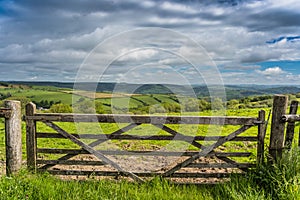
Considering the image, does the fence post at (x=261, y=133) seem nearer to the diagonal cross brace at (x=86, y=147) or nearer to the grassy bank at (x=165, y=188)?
the grassy bank at (x=165, y=188)

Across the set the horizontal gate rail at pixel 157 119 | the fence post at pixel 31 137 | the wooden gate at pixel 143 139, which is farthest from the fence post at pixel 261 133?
the fence post at pixel 31 137

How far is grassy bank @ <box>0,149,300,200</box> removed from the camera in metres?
5.64

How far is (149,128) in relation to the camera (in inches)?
615

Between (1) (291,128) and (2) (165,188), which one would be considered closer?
(2) (165,188)

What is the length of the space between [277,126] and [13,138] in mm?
6343

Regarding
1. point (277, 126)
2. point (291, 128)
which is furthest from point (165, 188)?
point (291, 128)

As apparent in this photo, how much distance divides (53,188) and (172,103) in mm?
15555

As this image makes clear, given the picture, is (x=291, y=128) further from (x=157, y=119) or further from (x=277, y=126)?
(x=157, y=119)

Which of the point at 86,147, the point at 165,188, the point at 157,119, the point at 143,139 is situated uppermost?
the point at 157,119

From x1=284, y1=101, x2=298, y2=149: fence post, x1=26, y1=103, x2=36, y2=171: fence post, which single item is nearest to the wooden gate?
x1=26, y1=103, x2=36, y2=171: fence post

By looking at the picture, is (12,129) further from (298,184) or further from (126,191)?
(298,184)

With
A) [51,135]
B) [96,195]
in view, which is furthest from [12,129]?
[96,195]

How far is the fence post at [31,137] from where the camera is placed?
6871mm

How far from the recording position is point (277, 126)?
6719 millimetres
